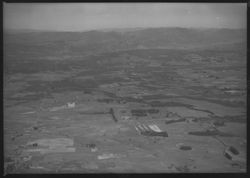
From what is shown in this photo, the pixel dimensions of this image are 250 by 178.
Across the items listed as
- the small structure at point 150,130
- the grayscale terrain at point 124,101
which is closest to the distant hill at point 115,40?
the grayscale terrain at point 124,101

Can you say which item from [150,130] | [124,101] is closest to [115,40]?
[124,101]

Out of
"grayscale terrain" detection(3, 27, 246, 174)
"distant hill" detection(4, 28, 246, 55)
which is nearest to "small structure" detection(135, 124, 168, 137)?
"grayscale terrain" detection(3, 27, 246, 174)

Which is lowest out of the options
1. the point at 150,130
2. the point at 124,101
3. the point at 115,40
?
the point at 150,130

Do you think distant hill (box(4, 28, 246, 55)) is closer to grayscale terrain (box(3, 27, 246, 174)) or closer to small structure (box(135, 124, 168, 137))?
grayscale terrain (box(3, 27, 246, 174))

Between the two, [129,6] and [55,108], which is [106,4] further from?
[55,108]

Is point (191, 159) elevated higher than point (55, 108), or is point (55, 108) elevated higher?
point (55, 108)

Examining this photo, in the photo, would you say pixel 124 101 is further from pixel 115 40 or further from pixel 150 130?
pixel 115 40

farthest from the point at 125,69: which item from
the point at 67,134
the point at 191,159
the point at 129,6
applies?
the point at 191,159
